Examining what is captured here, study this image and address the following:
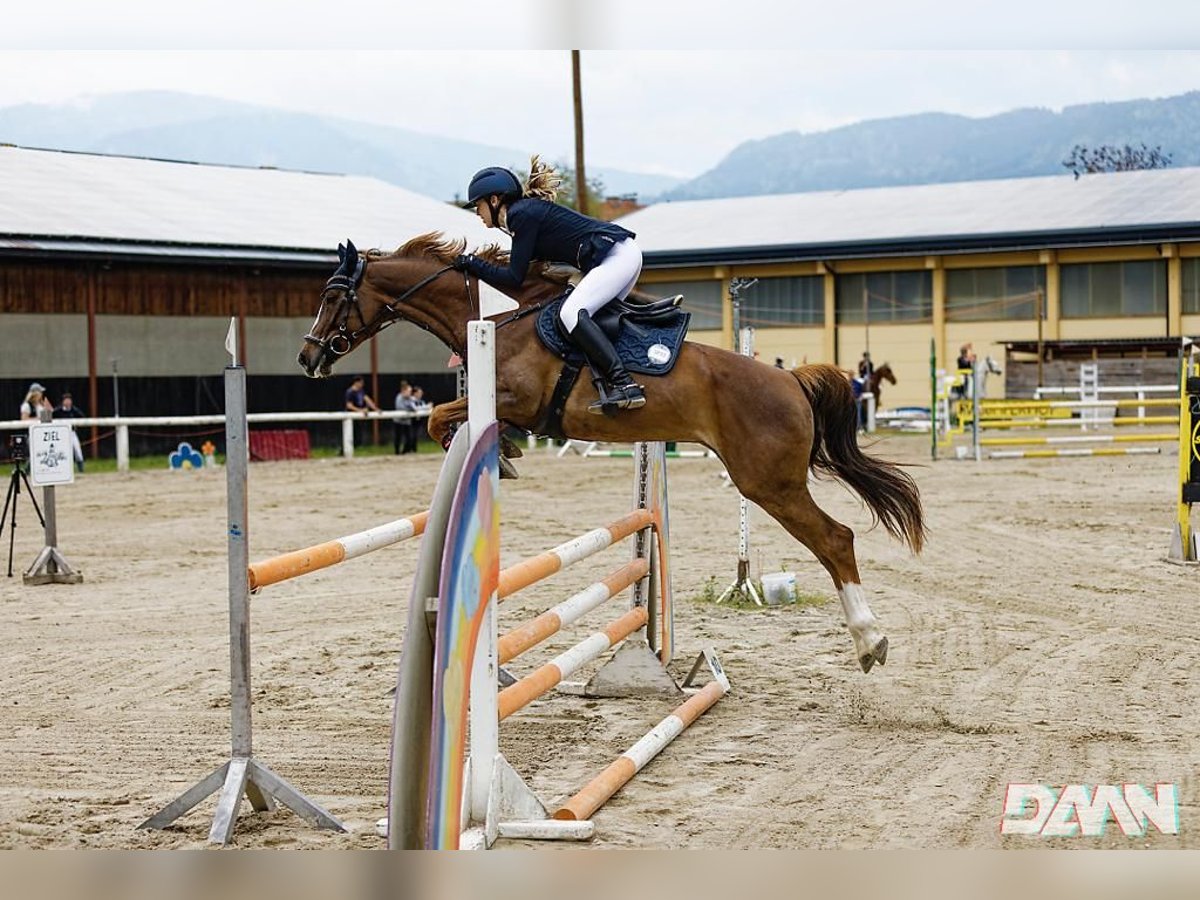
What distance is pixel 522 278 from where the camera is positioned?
5.80 metres

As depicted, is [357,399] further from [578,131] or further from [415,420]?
[578,131]

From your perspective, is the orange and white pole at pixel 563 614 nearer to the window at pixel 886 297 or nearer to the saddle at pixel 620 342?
the saddle at pixel 620 342

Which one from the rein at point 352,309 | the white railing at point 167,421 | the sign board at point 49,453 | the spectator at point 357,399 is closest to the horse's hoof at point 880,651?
the rein at point 352,309

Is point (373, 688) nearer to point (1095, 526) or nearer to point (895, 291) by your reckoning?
point (1095, 526)

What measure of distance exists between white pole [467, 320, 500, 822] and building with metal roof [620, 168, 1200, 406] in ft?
79.3

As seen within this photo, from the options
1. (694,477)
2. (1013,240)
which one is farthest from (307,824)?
(1013,240)

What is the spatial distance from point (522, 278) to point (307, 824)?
8.12ft

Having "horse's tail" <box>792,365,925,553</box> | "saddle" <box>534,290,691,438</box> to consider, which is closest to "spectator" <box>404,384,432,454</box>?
"horse's tail" <box>792,365,925,553</box>

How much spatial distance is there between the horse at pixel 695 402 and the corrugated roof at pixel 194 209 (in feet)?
41.4

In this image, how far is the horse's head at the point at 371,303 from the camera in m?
6.13

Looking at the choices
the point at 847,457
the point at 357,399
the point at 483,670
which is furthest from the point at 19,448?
the point at 357,399

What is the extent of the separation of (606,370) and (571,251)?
1.88 feet

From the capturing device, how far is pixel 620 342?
18.9 ft

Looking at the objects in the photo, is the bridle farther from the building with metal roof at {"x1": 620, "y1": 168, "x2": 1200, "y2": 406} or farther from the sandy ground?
the building with metal roof at {"x1": 620, "y1": 168, "x2": 1200, "y2": 406}
